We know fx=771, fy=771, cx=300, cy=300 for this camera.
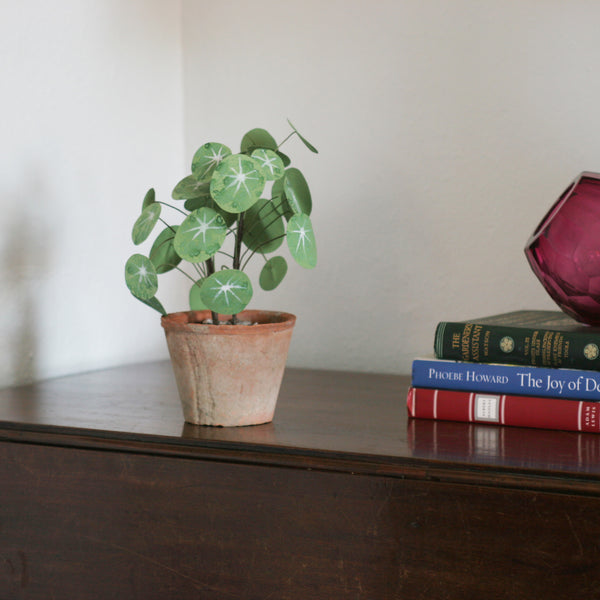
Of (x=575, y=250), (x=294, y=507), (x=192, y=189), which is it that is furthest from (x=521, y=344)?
(x=192, y=189)

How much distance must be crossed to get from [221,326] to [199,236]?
0.10 m

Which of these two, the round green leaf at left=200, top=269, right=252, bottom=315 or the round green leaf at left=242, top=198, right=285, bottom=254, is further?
the round green leaf at left=242, top=198, right=285, bottom=254

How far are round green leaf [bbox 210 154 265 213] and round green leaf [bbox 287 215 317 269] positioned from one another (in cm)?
5

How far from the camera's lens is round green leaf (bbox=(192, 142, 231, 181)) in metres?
0.86

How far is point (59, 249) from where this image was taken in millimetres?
1212

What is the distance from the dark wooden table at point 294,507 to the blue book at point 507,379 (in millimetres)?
45

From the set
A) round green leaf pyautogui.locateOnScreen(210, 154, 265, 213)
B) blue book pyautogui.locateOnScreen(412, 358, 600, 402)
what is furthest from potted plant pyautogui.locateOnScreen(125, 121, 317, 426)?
blue book pyautogui.locateOnScreen(412, 358, 600, 402)

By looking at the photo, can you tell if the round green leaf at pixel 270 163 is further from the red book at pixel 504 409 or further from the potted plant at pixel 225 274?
the red book at pixel 504 409

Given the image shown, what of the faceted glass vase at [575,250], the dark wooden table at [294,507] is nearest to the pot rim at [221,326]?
the dark wooden table at [294,507]

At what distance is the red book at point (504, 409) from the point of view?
80 centimetres

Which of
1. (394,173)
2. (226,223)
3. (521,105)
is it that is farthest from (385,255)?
(226,223)

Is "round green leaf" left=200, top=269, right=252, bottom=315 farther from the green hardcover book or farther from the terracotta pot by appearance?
the green hardcover book

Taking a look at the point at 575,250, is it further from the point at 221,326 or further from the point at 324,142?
the point at 324,142

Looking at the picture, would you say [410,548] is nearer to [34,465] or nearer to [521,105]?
[34,465]
